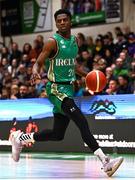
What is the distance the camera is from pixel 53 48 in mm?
7379

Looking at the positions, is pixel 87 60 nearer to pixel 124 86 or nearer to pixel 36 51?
pixel 36 51

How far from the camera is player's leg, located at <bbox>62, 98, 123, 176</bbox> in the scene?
6.95 m

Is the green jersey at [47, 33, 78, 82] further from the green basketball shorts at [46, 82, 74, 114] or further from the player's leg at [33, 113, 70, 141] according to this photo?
the player's leg at [33, 113, 70, 141]

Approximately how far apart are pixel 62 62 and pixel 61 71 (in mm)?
122

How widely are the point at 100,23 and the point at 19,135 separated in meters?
11.7

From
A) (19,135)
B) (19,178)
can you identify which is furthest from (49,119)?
(19,178)

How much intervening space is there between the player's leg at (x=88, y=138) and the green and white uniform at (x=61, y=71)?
203 millimetres

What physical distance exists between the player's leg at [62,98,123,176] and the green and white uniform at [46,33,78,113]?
20 cm

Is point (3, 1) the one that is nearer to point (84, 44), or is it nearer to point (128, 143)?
point (84, 44)

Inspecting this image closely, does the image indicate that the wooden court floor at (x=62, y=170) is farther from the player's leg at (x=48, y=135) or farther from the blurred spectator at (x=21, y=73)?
the blurred spectator at (x=21, y=73)

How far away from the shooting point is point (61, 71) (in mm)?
7484

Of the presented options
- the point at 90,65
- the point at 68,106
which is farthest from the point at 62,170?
the point at 90,65

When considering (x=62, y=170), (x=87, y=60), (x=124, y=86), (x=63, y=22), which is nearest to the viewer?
(x=63, y=22)

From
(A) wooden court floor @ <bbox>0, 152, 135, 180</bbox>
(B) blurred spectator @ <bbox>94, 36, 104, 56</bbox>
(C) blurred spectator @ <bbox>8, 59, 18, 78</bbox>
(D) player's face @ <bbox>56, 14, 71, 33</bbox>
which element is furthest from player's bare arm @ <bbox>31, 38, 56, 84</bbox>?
(C) blurred spectator @ <bbox>8, 59, 18, 78</bbox>
